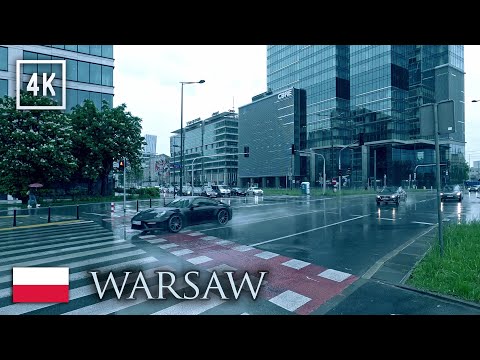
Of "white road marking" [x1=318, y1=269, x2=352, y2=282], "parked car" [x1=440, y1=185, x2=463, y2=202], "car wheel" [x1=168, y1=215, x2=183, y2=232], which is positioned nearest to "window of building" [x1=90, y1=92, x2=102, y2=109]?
"car wheel" [x1=168, y1=215, x2=183, y2=232]

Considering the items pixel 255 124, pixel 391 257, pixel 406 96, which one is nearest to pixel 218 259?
pixel 391 257

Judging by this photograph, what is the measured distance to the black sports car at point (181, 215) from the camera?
424 inches

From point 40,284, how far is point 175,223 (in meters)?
7.33

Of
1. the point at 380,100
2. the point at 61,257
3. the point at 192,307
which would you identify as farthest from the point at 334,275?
the point at 380,100

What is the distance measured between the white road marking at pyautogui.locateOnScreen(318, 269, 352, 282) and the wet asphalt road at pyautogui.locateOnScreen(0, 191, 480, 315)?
0.02 metres

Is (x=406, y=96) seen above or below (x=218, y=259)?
above

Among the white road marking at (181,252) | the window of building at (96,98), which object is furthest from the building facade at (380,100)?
the white road marking at (181,252)

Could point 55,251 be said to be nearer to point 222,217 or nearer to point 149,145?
point 222,217

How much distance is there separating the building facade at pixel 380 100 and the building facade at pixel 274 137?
3819 mm

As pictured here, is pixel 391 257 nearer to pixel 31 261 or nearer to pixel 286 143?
pixel 31 261

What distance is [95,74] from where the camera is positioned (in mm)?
35688
